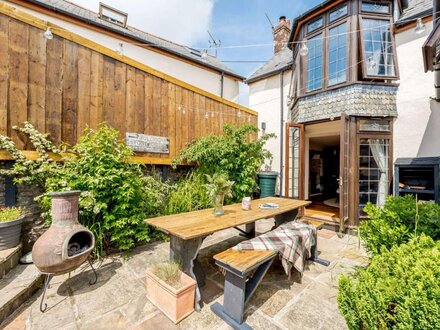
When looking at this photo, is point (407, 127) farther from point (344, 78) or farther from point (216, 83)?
point (216, 83)

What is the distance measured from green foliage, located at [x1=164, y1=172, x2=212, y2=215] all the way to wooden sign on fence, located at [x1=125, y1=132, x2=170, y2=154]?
2.62 ft

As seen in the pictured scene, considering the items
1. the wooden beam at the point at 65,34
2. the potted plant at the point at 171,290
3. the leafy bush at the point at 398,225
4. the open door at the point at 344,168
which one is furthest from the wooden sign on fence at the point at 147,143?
the open door at the point at 344,168

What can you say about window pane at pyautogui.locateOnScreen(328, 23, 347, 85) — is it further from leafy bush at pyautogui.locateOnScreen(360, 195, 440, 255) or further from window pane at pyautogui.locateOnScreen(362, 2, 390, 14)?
leafy bush at pyautogui.locateOnScreen(360, 195, 440, 255)

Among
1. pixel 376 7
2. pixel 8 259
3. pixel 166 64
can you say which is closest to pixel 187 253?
pixel 8 259

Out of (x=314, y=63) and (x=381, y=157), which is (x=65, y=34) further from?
(x=381, y=157)

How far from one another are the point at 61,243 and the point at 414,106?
661 centimetres

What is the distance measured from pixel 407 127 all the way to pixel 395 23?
7.89 ft

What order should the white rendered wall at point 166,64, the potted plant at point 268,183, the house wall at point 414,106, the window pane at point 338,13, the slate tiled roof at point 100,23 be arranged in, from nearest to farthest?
the house wall at point 414,106 < the window pane at point 338,13 < the slate tiled roof at point 100,23 < the white rendered wall at point 166,64 < the potted plant at point 268,183

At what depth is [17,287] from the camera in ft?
7.00

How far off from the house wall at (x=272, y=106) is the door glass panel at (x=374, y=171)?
2.40 metres

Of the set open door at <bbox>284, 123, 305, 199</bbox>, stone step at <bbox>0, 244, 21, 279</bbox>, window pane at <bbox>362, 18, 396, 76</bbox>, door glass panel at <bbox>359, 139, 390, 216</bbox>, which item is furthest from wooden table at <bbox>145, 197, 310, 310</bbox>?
window pane at <bbox>362, 18, 396, 76</bbox>

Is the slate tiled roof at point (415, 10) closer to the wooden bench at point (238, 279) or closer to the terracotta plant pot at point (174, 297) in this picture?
the wooden bench at point (238, 279)

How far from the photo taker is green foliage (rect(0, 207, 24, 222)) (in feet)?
8.07

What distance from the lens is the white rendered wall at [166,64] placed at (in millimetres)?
5518
